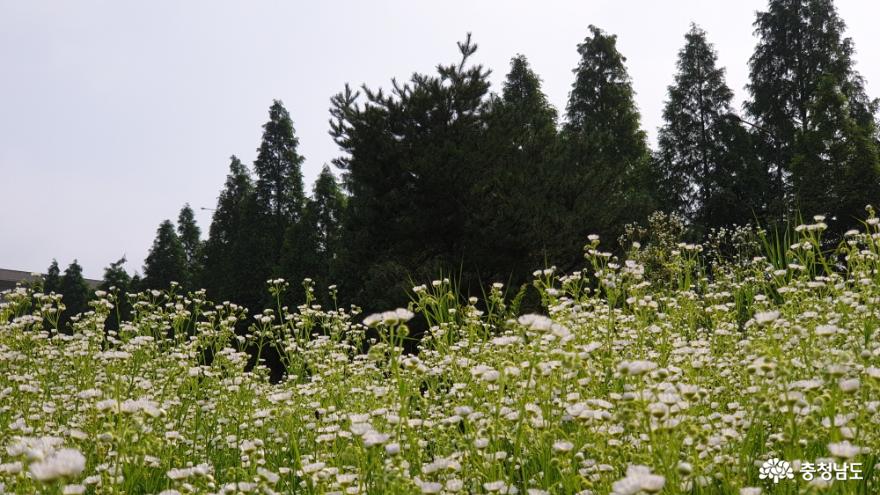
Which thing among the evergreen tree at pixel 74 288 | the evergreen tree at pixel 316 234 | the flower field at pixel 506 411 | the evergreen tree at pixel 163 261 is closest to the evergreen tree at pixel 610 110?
the evergreen tree at pixel 316 234

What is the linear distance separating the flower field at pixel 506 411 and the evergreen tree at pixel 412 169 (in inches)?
286

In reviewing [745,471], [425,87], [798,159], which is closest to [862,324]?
[745,471]

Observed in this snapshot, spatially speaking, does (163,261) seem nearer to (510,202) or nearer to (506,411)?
(510,202)

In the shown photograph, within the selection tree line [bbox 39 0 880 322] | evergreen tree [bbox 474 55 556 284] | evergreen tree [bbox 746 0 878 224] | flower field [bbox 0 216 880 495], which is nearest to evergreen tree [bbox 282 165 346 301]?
tree line [bbox 39 0 880 322]

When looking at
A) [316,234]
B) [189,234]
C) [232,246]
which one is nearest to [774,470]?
[316,234]

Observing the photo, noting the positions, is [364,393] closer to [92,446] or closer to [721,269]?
[92,446]

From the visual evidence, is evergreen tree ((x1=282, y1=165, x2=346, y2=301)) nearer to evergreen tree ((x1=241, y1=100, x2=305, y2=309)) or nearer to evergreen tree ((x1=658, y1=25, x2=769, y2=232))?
evergreen tree ((x1=241, y1=100, x2=305, y2=309))

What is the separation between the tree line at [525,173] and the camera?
13250mm

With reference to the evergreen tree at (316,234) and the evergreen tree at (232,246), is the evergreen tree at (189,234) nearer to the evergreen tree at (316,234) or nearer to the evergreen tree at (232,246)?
the evergreen tree at (232,246)

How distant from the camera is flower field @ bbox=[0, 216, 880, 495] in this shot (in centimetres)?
234

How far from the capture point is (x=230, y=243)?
3098 cm

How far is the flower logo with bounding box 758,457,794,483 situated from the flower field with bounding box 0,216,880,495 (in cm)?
1

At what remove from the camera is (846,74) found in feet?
77.6

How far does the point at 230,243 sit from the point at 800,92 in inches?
943
